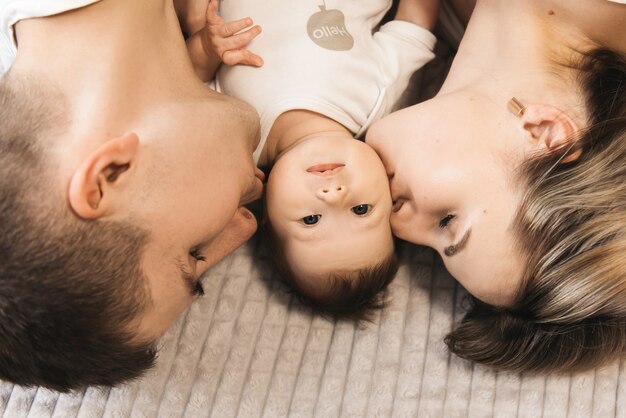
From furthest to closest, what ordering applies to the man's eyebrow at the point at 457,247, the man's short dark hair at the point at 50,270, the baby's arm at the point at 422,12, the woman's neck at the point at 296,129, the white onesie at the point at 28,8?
1. the baby's arm at the point at 422,12
2. the woman's neck at the point at 296,129
3. the man's eyebrow at the point at 457,247
4. the white onesie at the point at 28,8
5. the man's short dark hair at the point at 50,270

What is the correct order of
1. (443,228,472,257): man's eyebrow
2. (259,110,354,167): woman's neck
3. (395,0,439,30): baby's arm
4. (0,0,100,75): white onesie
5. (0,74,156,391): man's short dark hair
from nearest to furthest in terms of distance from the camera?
(0,74,156,391): man's short dark hair → (0,0,100,75): white onesie → (443,228,472,257): man's eyebrow → (259,110,354,167): woman's neck → (395,0,439,30): baby's arm

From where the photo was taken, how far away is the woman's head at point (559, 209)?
108 centimetres

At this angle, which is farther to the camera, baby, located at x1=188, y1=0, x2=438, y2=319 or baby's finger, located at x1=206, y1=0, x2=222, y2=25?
baby's finger, located at x1=206, y1=0, x2=222, y2=25

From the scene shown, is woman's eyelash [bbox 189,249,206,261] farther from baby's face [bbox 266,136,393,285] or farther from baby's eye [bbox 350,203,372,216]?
baby's eye [bbox 350,203,372,216]

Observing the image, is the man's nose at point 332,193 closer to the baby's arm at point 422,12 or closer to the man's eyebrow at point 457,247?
the man's eyebrow at point 457,247

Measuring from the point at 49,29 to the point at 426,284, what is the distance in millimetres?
760

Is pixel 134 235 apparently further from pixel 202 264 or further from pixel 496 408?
pixel 496 408

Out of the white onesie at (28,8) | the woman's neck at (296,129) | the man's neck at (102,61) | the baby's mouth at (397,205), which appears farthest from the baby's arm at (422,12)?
the white onesie at (28,8)

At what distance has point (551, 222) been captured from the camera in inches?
42.4

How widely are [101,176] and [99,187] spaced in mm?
15

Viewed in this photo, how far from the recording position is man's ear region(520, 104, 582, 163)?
3.58 ft

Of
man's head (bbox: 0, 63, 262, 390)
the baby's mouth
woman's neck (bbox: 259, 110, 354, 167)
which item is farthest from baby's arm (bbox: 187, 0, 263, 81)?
the baby's mouth

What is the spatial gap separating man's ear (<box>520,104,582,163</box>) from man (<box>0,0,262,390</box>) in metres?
0.44

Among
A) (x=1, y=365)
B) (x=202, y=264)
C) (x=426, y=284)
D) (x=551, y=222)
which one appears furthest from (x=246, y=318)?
(x=551, y=222)
